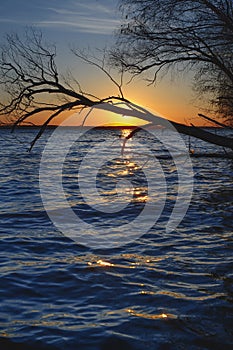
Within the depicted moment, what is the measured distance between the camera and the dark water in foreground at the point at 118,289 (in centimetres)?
539

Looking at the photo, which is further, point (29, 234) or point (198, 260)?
point (29, 234)

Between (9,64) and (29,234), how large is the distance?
3667mm

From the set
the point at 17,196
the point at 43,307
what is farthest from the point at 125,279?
the point at 17,196

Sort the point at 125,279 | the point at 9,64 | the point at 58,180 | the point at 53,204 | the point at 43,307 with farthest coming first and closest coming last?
the point at 58,180 → the point at 53,204 → the point at 9,64 → the point at 125,279 → the point at 43,307

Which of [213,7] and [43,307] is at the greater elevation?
[213,7]

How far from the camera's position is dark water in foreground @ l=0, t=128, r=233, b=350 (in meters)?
5.39

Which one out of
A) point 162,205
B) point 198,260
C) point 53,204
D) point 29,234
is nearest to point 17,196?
point 53,204

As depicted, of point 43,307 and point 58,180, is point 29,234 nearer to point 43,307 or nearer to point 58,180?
point 43,307

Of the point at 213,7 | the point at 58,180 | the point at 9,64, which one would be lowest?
the point at 58,180

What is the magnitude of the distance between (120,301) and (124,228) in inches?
184

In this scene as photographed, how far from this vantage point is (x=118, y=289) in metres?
6.91

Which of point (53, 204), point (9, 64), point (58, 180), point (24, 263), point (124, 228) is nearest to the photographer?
point (24, 263)

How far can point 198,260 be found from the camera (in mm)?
8336

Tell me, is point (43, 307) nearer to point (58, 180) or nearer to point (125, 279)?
point (125, 279)
